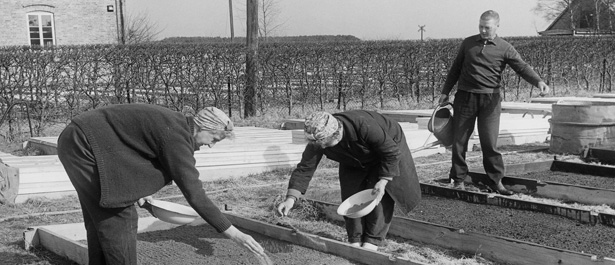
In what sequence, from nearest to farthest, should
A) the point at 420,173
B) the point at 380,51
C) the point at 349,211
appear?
the point at 349,211, the point at 420,173, the point at 380,51

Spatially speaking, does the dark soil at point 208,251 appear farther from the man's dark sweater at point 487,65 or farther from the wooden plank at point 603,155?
the wooden plank at point 603,155

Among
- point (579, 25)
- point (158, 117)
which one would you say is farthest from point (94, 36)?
point (579, 25)

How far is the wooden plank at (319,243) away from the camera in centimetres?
464

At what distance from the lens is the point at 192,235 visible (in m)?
5.70

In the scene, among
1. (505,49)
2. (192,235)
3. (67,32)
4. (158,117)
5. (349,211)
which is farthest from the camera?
(67,32)

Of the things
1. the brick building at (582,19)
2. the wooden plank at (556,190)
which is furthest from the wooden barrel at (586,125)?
the brick building at (582,19)

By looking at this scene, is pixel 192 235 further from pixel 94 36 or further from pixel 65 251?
pixel 94 36

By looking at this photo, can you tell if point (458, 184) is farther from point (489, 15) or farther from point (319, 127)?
point (319, 127)

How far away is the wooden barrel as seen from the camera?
9.60 m

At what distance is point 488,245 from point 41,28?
2578 centimetres

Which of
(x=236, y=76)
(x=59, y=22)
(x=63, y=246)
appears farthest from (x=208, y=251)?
(x=59, y=22)

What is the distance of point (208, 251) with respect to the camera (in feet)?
17.3

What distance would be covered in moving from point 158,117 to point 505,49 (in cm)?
442

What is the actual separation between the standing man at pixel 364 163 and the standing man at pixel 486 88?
Result: 2206 mm
